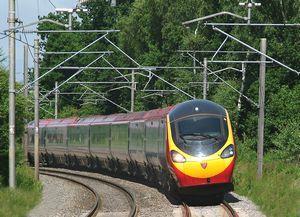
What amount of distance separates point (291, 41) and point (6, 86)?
21913 mm

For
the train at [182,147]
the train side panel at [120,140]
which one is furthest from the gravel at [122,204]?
the train side panel at [120,140]

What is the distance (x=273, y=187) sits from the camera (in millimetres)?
22344

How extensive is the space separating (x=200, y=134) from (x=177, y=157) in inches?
36.6

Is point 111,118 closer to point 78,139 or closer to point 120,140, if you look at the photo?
point 120,140

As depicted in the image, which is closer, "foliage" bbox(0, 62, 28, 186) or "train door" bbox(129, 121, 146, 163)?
"train door" bbox(129, 121, 146, 163)

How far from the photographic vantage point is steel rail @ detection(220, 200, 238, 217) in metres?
17.9

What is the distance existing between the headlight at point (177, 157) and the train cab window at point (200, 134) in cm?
19

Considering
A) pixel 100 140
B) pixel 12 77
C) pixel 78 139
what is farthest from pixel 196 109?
pixel 78 139

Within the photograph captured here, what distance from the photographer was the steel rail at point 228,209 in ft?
58.7

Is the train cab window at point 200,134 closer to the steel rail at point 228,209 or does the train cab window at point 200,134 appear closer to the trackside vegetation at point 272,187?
the steel rail at point 228,209

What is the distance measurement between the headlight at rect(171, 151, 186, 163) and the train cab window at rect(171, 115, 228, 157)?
0.19m

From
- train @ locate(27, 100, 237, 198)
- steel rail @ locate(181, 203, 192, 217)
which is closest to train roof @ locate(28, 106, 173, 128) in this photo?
train @ locate(27, 100, 237, 198)

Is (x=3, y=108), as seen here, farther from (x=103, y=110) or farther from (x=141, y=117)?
(x=103, y=110)

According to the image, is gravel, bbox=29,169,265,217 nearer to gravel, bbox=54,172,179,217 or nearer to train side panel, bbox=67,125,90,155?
gravel, bbox=54,172,179,217
